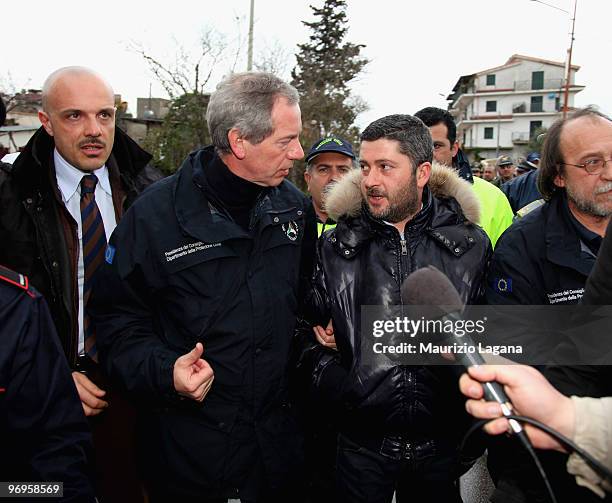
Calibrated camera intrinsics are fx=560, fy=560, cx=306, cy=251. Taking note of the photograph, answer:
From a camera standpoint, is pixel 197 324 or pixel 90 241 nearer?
pixel 197 324

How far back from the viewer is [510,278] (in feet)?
8.59

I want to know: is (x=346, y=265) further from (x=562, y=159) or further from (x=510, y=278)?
(x=562, y=159)

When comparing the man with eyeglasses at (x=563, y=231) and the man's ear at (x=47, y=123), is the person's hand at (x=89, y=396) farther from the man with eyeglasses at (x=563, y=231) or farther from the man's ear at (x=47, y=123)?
the man with eyeglasses at (x=563, y=231)

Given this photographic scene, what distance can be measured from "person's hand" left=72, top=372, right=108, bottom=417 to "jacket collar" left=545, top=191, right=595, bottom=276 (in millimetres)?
2245

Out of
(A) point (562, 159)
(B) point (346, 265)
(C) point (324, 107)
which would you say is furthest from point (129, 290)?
(C) point (324, 107)

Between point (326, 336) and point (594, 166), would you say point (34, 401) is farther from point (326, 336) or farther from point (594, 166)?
point (594, 166)

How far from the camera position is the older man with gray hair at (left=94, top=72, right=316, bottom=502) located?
253 cm

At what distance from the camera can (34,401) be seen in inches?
73.6

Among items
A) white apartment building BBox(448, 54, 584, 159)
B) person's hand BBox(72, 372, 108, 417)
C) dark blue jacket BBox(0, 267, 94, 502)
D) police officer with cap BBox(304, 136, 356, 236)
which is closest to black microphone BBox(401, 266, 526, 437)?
dark blue jacket BBox(0, 267, 94, 502)

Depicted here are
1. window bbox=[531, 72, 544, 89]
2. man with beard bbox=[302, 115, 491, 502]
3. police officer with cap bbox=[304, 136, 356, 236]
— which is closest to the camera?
man with beard bbox=[302, 115, 491, 502]

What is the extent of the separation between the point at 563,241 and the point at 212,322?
5.49 feet

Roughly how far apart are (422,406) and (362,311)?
1.71ft

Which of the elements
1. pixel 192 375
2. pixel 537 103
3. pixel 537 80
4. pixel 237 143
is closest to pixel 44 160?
pixel 237 143

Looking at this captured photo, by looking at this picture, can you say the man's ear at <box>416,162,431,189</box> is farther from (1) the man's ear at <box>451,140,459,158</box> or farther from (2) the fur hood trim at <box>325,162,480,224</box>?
(1) the man's ear at <box>451,140,459,158</box>
